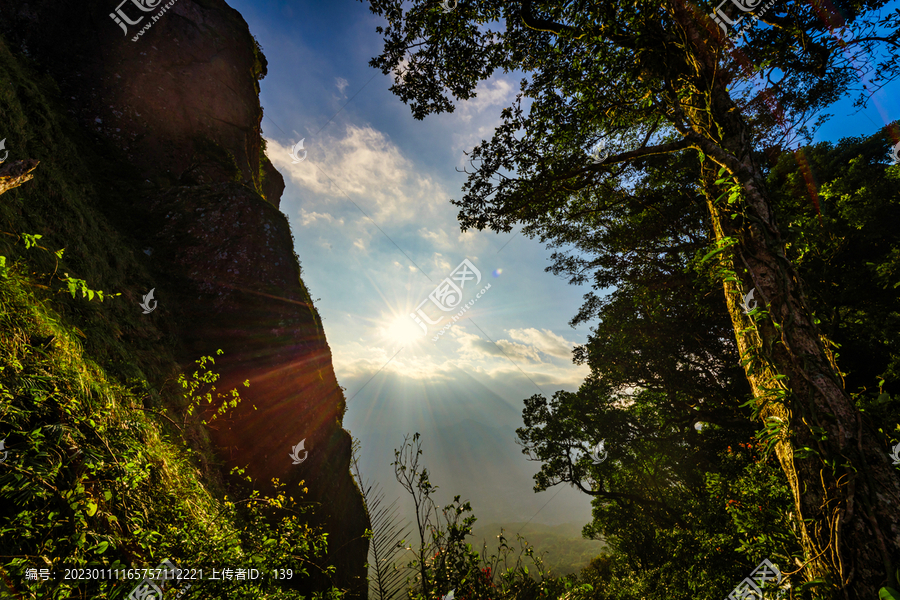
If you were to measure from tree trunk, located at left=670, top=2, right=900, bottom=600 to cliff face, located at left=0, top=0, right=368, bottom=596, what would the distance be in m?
9.23

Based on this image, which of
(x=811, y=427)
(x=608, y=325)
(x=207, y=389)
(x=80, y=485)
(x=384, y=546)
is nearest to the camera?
(x=811, y=427)

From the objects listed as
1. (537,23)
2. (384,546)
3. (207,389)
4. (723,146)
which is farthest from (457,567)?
(207,389)

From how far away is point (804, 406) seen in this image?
1686 mm

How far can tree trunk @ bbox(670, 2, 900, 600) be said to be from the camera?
4.59 feet

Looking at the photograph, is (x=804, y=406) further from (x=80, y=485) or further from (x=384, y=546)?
(x=80, y=485)

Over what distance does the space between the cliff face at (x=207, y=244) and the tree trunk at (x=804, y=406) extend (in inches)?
363

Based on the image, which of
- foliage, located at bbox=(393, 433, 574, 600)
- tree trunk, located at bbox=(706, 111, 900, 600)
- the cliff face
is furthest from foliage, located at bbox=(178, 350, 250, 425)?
tree trunk, located at bbox=(706, 111, 900, 600)

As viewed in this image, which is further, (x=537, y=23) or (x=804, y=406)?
(x=537, y=23)

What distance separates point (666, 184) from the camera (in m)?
8.98

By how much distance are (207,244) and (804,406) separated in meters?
13.2

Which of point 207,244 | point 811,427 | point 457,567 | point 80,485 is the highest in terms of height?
point 207,244

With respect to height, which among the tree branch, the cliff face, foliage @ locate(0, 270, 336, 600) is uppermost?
the cliff face

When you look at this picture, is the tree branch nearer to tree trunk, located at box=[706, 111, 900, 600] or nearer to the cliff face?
tree trunk, located at box=[706, 111, 900, 600]

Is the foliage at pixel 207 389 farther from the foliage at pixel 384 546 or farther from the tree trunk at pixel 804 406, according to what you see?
the tree trunk at pixel 804 406
